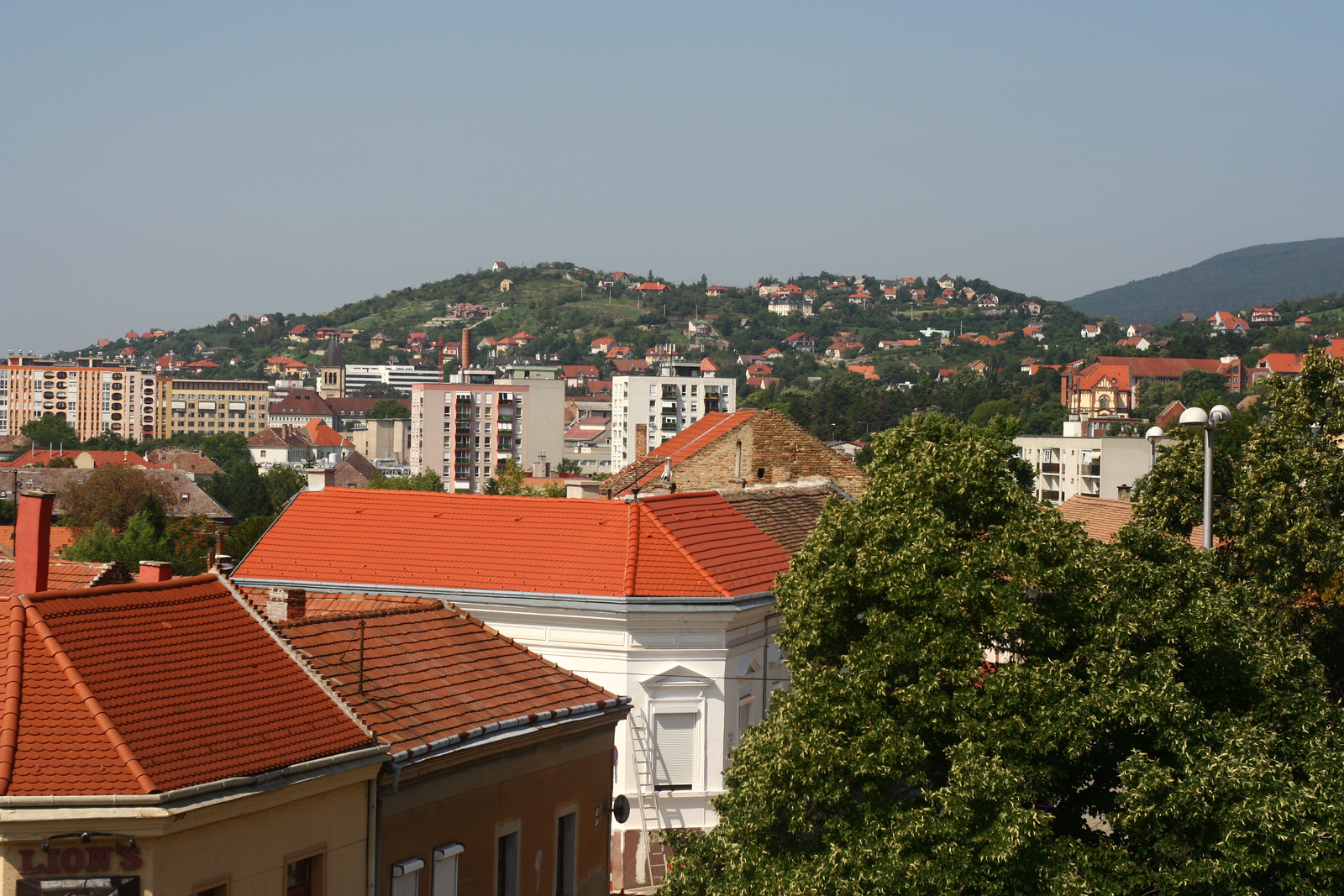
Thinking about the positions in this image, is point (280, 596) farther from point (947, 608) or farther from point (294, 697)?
point (947, 608)

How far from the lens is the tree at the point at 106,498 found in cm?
10731

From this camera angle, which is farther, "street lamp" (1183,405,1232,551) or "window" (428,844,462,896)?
"street lamp" (1183,405,1232,551)

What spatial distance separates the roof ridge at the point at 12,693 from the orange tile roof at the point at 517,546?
1290cm

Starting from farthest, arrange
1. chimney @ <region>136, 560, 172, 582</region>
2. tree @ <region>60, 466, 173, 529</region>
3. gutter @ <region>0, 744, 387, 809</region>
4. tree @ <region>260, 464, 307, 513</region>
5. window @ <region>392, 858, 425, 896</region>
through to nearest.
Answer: tree @ <region>260, 464, 307, 513</region>
tree @ <region>60, 466, 173, 529</region>
chimney @ <region>136, 560, 172, 582</region>
window @ <region>392, 858, 425, 896</region>
gutter @ <region>0, 744, 387, 809</region>

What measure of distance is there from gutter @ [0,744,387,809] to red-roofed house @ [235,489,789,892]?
34.9 ft

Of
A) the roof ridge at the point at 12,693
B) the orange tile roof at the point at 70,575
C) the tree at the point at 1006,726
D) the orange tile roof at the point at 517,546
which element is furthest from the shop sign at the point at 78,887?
the orange tile roof at the point at 517,546

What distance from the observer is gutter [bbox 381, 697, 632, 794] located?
15.2 meters

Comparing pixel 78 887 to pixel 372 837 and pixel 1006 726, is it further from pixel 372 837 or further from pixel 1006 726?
pixel 1006 726

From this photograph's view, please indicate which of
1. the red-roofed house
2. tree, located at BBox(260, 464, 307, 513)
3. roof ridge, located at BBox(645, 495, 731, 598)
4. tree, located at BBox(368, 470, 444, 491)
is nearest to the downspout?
the red-roofed house

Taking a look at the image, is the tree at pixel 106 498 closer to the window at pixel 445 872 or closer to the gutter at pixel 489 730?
the gutter at pixel 489 730

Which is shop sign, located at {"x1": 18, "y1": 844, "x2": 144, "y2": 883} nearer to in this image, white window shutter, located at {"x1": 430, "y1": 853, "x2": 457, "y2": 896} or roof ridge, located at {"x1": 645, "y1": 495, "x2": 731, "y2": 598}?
white window shutter, located at {"x1": 430, "y1": 853, "x2": 457, "y2": 896}

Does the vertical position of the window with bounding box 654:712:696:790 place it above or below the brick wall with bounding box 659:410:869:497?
below

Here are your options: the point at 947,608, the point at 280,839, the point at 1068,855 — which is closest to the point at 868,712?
the point at 947,608

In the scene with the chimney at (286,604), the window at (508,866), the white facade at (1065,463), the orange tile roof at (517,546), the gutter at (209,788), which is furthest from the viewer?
the white facade at (1065,463)
